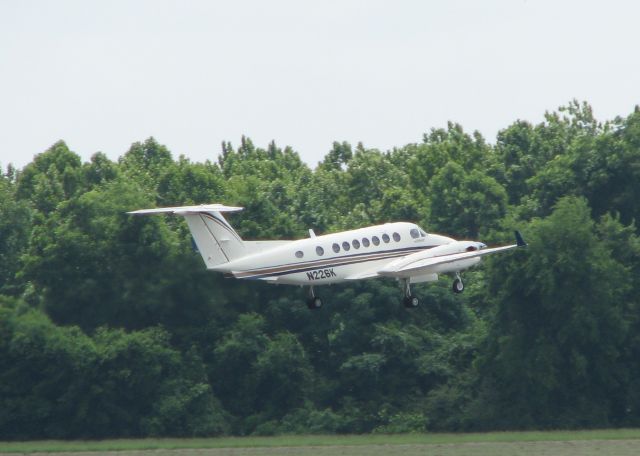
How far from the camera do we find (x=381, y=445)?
72250mm

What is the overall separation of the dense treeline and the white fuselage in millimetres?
17256

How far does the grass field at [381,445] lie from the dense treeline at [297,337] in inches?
187

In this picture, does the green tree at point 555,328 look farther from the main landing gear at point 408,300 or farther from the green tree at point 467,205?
the main landing gear at point 408,300

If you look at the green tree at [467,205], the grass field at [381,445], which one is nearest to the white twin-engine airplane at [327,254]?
the grass field at [381,445]

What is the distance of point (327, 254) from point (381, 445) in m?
10.5

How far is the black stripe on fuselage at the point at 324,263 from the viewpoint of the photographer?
65.1 metres

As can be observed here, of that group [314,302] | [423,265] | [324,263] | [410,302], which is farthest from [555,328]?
[324,263]

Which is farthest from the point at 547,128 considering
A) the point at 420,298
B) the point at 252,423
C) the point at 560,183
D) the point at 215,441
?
the point at 215,441

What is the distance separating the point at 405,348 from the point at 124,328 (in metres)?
15.3

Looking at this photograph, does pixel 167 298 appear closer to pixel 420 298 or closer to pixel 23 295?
pixel 23 295

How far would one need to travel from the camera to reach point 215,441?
256 ft

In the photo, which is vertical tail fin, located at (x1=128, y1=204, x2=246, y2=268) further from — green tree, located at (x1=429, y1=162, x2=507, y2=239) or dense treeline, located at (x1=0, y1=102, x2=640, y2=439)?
green tree, located at (x1=429, y1=162, x2=507, y2=239)

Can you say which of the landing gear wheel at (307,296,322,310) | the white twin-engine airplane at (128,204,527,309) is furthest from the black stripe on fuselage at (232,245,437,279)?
the landing gear wheel at (307,296,322,310)

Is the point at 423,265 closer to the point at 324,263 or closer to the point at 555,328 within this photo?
the point at 324,263
